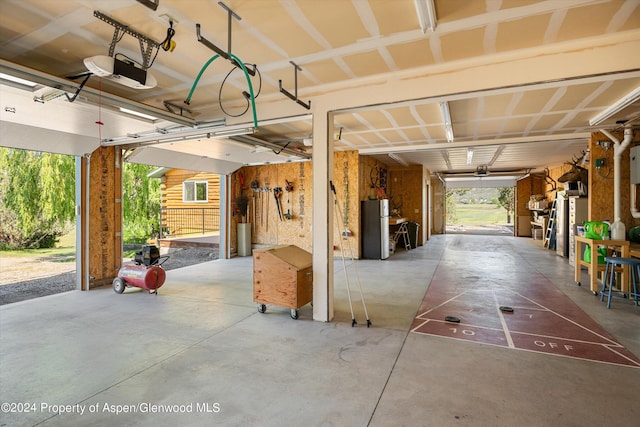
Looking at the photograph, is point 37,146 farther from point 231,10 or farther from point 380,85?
point 380,85

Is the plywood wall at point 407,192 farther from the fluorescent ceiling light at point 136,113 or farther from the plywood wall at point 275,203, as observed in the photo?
the fluorescent ceiling light at point 136,113

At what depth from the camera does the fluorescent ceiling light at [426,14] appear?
2285 millimetres

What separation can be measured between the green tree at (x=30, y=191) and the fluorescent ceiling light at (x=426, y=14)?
10641mm

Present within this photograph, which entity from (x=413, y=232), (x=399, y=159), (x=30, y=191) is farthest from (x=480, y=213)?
(x=30, y=191)

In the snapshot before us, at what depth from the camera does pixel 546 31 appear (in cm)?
273

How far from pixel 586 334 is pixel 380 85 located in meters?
3.59

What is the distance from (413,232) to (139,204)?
10.6 metres

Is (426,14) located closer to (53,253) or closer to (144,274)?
(144,274)

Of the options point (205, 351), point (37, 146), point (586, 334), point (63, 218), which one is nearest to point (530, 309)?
point (586, 334)

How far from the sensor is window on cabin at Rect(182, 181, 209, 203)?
40.0 ft

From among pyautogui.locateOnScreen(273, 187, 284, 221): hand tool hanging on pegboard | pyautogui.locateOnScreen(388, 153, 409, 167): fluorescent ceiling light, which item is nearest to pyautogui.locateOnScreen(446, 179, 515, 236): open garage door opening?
pyautogui.locateOnScreen(388, 153, 409, 167): fluorescent ceiling light

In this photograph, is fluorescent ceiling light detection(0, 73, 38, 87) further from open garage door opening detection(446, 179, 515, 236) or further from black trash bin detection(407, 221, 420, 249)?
open garage door opening detection(446, 179, 515, 236)

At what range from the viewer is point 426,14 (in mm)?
2412

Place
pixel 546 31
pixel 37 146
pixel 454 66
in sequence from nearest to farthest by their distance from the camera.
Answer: pixel 546 31 → pixel 454 66 → pixel 37 146
